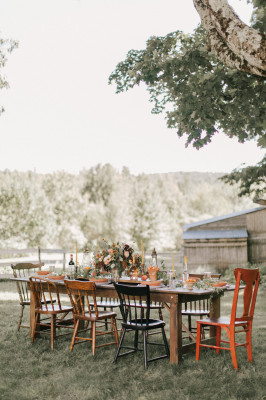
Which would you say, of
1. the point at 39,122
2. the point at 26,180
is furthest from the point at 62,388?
the point at 39,122

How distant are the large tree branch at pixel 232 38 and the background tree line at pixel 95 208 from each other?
29.9 meters

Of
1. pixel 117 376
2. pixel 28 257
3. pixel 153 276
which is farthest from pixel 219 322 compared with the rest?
pixel 28 257

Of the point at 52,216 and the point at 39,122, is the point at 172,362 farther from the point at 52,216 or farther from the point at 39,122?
the point at 39,122

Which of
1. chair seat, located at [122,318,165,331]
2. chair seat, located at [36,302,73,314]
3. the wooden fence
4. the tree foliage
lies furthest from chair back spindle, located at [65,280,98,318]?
the tree foliage

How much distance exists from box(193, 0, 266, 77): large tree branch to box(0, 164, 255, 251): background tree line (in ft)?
98.1

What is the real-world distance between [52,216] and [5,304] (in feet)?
93.7

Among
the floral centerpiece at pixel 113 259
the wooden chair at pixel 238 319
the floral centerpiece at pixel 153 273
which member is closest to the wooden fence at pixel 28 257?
the floral centerpiece at pixel 113 259

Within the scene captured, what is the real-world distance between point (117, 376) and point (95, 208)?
1538 inches

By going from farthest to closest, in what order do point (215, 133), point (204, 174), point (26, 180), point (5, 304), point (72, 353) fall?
point (204, 174) → point (26, 180) → point (5, 304) → point (215, 133) → point (72, 353)

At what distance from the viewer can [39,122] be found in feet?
197

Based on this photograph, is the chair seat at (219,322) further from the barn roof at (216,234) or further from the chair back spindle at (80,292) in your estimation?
the barn roof at (216,234)

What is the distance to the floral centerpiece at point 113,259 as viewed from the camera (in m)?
6.49

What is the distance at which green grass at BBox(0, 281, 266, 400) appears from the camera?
4.72m

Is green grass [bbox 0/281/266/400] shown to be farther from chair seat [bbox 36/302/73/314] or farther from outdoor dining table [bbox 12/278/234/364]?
chair seat [bbox 36/302/73/314]
